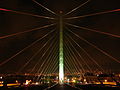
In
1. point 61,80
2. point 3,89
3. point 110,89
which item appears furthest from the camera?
point 61,80

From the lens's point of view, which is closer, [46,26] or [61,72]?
[46,26]

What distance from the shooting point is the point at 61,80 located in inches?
1035

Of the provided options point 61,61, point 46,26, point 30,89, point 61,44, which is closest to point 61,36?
point 61,44

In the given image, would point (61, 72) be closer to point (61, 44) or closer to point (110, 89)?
point (61, 44)

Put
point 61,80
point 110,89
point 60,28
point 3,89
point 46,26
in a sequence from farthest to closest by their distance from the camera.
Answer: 1. point 60,28
2. point 61,80
3. point 46,26
4. point 110,89
5. point 3,89

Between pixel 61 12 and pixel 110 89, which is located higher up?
pixel 61 12

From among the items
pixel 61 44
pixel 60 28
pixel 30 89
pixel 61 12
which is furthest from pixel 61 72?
pixel 30 89

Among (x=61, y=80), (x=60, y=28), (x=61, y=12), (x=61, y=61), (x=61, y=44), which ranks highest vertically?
(x=61, y=12)

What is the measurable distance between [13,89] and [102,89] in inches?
245

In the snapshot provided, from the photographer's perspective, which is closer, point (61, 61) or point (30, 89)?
point (30, 89)

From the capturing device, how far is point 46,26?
866 inches

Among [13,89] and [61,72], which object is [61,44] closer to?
[61,72]

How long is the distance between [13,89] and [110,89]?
6656mm

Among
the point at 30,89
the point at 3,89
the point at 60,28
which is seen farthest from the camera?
the point at 60,28
